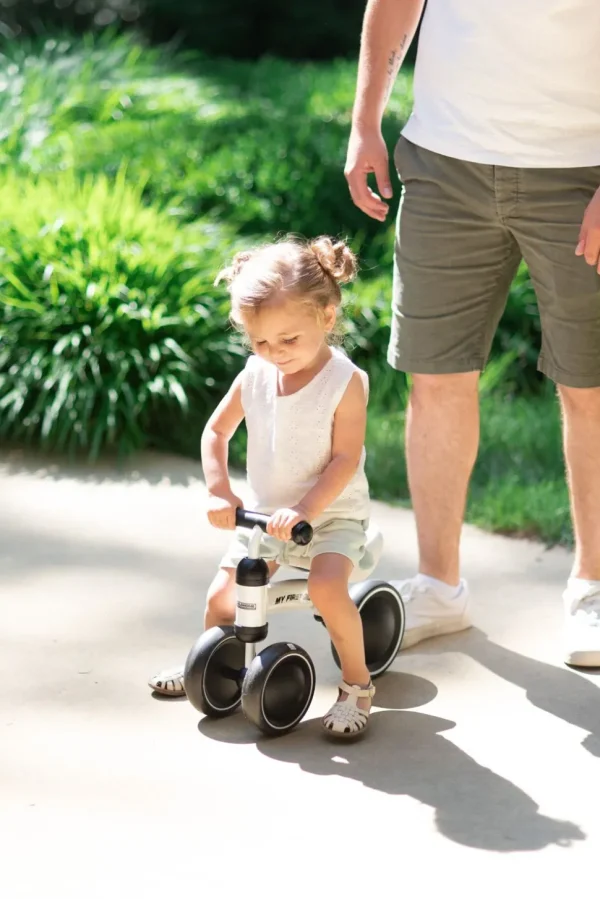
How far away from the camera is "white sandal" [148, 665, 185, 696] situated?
290 centimetres

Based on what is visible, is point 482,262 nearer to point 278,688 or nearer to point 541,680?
point 541,680

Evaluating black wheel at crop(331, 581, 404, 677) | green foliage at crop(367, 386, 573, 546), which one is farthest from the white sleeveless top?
green foliage at crop(367, 386, 573, 546)

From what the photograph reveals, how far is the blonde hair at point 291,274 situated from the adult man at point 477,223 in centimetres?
A: 40

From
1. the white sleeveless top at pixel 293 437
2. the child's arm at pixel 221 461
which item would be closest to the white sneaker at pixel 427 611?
the white sleeveless top at pixel 293 437

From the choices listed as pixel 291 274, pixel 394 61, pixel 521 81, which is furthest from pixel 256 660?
pixel 394 61

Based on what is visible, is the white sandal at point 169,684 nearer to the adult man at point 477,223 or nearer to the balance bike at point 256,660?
Answer: the balance bike at point 256,660

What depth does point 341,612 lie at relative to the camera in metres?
2.69

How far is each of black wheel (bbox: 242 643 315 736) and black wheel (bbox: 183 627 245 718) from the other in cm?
9

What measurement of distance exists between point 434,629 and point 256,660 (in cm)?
74

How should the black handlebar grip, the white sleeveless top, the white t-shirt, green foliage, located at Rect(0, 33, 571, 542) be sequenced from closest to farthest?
the black handlebar grip
the white sleeveless top
the white t-shirt
green foliage, located at Rect(0, 33, 571, 542)

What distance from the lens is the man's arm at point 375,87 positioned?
3.12 m

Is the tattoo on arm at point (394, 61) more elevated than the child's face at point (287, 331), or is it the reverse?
the tattoo on arm at point (394, 61)

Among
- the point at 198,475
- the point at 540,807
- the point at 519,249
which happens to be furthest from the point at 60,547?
the point at 540,807

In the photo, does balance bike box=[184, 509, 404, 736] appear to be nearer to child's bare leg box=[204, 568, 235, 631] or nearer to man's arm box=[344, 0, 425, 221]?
child's bare leg box=[204, 568, 235, 631]
